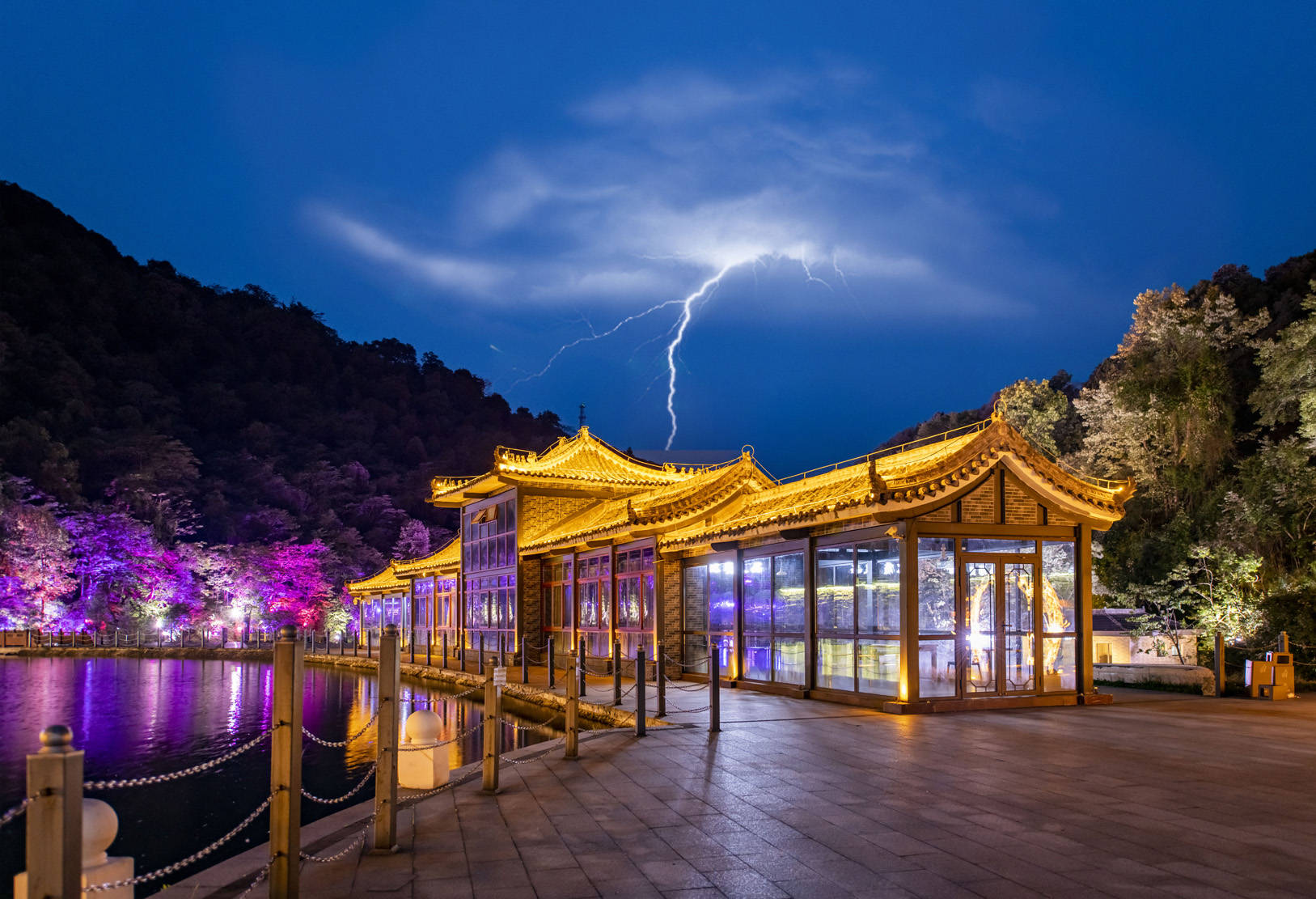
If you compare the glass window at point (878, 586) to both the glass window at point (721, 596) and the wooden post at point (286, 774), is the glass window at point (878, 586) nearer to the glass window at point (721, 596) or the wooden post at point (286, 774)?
the glass window at point (721, 596)

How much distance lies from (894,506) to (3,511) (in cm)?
4381

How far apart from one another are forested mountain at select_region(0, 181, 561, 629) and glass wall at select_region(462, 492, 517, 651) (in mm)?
22011

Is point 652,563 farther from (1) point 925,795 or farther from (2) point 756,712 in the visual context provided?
(1) point 925,795

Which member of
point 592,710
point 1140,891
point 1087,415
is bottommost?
point 592,710

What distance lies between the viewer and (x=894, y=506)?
523 inches

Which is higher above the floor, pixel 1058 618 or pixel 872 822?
pixel 1058 618

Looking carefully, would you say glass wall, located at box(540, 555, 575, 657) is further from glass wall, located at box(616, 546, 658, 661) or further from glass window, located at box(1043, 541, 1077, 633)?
glass window, located at box(1043, 541, 1077, 633)

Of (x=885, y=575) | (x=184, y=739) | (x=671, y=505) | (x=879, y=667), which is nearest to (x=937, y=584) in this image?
(x=885, y=575)

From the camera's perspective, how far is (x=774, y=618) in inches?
645

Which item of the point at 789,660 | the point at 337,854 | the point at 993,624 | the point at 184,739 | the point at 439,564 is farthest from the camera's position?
the point at 439,564

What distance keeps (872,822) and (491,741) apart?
317 cm

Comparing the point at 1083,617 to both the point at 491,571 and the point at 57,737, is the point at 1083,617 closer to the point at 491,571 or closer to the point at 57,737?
the point at 57,737

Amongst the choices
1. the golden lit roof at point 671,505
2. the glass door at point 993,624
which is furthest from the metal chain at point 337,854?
the golden lit roof at point 671,505

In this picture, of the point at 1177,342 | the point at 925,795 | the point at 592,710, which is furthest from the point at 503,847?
the point at 1177,342
